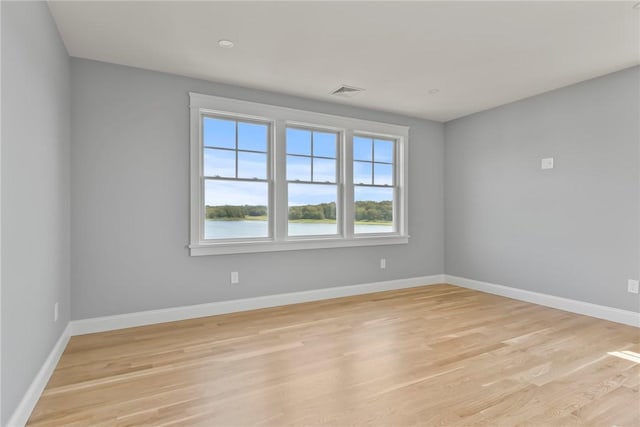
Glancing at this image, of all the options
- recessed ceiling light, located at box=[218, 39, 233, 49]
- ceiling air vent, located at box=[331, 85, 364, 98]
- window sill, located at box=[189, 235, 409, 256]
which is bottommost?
window sill, located at box=[189, 235, 409, 256]

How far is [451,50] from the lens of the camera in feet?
10.2

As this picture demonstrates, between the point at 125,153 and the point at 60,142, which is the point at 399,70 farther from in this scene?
the point at 60,142

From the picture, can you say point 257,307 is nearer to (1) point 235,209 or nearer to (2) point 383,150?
(1) point 235,209

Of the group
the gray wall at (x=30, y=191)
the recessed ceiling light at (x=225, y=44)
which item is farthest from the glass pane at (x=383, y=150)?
the gray wall at (x=30, y=191)

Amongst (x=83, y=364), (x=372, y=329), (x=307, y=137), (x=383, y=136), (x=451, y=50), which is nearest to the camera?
(x=83, y=364)

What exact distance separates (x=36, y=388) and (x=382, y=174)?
4328 mm

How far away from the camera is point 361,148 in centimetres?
488

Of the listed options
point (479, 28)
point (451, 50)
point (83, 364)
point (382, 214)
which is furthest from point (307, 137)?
point (83, 364)

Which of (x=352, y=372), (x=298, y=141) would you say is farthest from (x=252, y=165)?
(x=352, y=372)

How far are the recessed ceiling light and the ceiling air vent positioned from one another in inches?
56.8

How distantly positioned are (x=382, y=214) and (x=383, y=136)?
1155 mm

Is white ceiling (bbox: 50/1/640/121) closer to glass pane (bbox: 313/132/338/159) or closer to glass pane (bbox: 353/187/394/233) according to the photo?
glass pane (bbox: 313/132/338/159)

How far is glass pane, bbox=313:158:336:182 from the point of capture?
452 cm

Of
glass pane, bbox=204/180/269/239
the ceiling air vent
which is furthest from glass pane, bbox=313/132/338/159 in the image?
glass pane, bbox=204/180/269/239
